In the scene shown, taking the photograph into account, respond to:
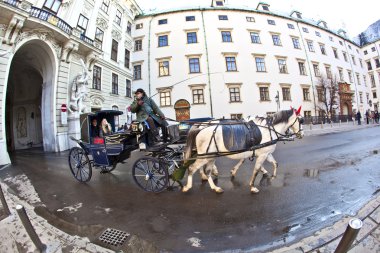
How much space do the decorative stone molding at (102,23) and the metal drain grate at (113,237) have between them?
63.0 ft

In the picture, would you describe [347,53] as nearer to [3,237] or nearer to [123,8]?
[123,8]

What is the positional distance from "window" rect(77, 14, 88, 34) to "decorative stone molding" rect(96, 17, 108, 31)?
1637mm

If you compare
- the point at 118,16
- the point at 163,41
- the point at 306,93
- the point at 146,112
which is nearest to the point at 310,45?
the point at 306,93

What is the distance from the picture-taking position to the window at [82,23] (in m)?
14.8

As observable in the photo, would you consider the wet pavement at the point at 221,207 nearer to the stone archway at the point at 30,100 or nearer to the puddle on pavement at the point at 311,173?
the puddle on pavement at the point at 311,173

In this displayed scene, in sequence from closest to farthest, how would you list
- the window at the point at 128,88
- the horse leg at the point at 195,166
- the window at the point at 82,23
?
1. the horse leg at the point at 195,166
2. the window at the point at 82,23
3. the window at the point at 128,88

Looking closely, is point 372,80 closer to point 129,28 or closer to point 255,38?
point 255,38

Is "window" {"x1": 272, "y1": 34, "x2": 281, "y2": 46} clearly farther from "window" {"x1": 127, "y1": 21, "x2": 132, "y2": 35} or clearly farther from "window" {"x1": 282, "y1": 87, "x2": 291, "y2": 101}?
"window" {"x1": 127, "y1": 21, "x2": 132, "y2": 35}

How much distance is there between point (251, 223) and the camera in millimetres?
2865

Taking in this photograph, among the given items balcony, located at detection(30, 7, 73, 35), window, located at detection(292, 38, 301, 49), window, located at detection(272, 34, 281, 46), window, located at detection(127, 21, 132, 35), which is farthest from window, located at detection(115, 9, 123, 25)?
window, located at detection(292, 38, 301, 49)

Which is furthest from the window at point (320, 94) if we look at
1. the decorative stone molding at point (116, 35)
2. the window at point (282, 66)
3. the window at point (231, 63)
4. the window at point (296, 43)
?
the decorative stone molding at point (116, 35)

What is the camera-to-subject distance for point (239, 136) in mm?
3896

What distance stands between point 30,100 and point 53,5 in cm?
887

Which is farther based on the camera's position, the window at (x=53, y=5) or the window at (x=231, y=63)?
the window at (x=231, y=63)
